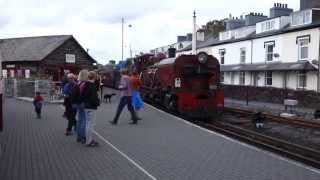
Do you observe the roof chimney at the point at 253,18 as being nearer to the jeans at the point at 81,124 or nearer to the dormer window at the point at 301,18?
the dormer window at the point at 301,18

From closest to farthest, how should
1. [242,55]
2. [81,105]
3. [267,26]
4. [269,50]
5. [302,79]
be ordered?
[81,105] < [302,79] < [269,50] < [267,26] < [242,55]

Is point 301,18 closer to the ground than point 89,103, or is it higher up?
higher up

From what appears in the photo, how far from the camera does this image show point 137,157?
11141mm

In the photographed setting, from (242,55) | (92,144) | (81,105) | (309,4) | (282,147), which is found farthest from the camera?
(242,55)

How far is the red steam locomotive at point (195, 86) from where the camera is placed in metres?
21.3

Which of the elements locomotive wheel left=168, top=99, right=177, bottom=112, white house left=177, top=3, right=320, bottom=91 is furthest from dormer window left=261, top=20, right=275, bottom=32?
locomotive wheel left=168, top=99, right=177, bottom=112

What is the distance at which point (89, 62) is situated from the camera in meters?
52.7

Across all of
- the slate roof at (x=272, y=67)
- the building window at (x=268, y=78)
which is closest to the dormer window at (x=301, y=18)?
the slate roof at (x=272, y=67)

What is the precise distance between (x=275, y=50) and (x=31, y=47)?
872 inches

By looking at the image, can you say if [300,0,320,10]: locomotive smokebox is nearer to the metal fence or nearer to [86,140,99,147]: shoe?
the metal fence

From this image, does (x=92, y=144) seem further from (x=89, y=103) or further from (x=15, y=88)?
(x=15, y=88)

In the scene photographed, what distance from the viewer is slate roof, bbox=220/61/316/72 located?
36200 millimetres

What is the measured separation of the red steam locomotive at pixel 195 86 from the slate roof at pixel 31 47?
27.3 metres

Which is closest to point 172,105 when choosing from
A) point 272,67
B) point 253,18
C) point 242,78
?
point 272,67
